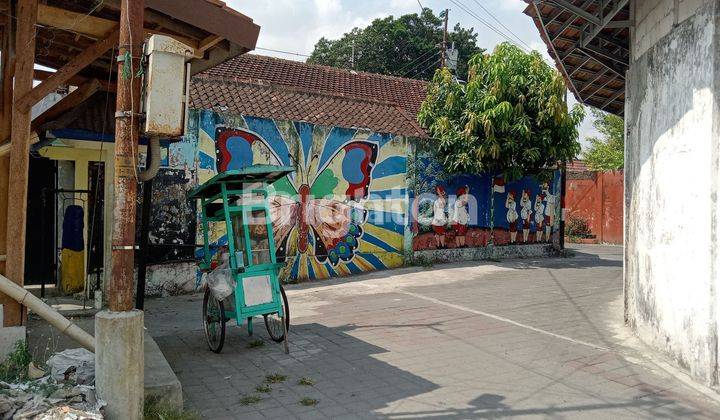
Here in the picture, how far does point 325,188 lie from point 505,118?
467cm

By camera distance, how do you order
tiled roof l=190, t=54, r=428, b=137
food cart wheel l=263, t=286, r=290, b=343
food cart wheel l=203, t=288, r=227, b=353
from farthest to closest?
1. tiled roof l=190, t=54, r=428, b=137
2. food cart wheel l=263, t=286, r=290, b=343
3. food cart wheel l=203, t=288, r=227, b=353

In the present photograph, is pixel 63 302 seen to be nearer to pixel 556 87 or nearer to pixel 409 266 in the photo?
pixel 409 266

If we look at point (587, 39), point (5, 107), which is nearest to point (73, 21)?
point (5, 107)

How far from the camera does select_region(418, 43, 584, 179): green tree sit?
14.3m

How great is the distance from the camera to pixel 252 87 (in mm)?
13250

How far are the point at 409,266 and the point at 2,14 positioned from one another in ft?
34.2

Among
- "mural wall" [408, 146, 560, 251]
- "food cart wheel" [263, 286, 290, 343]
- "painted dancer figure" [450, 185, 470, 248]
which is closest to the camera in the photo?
"food cart wheel" [263, 286, 290, 343]

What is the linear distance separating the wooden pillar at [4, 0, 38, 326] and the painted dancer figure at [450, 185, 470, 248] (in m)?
11.6

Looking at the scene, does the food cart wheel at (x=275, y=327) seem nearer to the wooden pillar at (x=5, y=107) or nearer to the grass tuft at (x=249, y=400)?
the grass tuft at (x=249, y=400)

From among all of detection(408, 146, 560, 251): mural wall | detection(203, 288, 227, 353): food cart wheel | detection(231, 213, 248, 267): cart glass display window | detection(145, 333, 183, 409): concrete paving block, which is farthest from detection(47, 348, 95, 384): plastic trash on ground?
detection(408, 146, 560, 251): mural wall

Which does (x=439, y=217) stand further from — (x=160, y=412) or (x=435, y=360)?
(x=160, y=412)

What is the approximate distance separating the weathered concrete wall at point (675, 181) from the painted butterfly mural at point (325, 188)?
6.48 meters

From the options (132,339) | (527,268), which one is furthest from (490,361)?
(527,268)

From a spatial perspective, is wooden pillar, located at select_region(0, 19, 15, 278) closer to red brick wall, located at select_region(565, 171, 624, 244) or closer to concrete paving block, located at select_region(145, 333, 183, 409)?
concrete paving block, located at select_region(145, 333, 183, 409)
